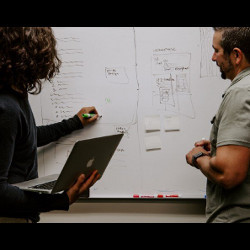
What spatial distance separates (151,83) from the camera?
69.6 inches

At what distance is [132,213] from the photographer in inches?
73.0

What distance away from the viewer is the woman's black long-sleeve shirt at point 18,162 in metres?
1.05

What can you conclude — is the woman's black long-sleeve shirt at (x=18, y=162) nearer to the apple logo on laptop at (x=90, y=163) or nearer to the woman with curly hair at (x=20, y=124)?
the woman with curly hair at (x=20, y=124)

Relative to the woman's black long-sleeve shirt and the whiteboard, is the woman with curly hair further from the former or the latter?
the whiteboard

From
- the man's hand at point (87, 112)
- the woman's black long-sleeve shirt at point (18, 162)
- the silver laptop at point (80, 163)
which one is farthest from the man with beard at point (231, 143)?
the man's hand at point (87, 112)

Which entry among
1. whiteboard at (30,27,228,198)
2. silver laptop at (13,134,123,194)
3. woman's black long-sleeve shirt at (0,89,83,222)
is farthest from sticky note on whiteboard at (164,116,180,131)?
woman's black long-sleeve shirt at (0,89,83,222)

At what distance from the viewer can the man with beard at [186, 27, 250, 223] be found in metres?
1.08

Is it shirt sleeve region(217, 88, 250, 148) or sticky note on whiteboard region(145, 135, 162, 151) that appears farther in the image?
sticky note on whiteboard region(145, 135, 162, 151)

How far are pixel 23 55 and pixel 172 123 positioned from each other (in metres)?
0.93

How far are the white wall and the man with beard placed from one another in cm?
60

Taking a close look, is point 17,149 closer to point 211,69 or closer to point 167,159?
point 167,159

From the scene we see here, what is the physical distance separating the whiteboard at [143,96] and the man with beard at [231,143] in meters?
0.47
